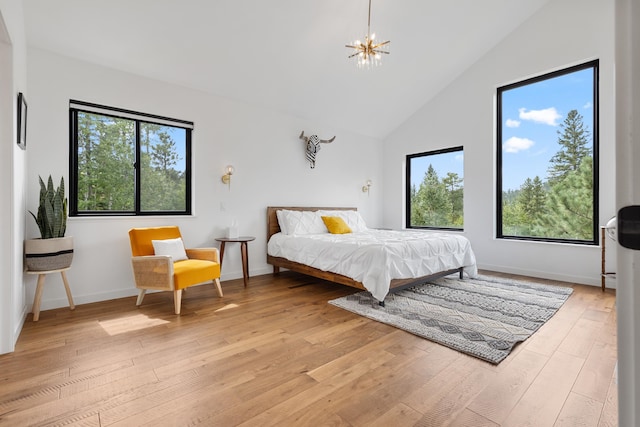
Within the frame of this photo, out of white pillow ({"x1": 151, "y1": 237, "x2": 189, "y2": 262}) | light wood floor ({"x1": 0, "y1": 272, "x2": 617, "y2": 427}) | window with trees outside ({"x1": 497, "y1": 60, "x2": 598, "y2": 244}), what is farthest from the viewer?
window with trees outside ({"x1": 497, "y1": 60, "x2": 598, "y2": 244})

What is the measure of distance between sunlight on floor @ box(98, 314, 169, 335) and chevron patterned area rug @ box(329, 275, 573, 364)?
172 centimetres

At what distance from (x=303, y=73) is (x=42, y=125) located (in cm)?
300

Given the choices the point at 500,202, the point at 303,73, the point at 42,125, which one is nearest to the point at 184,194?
the point at 42,125

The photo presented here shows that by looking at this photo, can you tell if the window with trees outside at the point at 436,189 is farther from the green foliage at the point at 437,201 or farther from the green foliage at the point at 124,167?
the green foliage at the point at 124,167

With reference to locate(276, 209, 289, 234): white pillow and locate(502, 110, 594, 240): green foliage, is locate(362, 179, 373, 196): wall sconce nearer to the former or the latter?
locate(276, 209, 289, 234): white pillow

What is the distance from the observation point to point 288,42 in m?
3.79

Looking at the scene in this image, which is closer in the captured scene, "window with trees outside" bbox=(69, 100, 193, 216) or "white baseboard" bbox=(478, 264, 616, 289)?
"window with trees outside" bbox=(69, 100, 193, 216)

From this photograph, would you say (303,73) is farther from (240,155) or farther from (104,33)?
(104,33)

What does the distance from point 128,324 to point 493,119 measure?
5.49 metres

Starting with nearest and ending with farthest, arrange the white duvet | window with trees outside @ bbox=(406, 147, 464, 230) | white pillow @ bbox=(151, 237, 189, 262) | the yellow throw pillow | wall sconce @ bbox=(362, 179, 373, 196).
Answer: the white duvet < white pillow @ bbox=(151, 237, 189, 262) < the yellow throw pillow < window with trees outside @ bbox=(406, 147, 464, 230) < wall sconce @ bbox=(362, 179, 373, 196)

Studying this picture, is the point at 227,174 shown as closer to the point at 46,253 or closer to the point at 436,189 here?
the point at 46,253

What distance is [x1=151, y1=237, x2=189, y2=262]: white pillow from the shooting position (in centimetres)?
332

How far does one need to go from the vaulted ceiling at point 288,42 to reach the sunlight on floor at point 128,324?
269cm

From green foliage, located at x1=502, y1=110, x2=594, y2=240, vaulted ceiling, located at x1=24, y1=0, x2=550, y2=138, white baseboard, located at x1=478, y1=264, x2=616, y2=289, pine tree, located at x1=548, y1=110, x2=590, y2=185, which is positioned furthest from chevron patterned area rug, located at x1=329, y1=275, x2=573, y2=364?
vaulted ceiling, located at x1=24, y1=0, x2=550, y2=138
